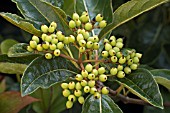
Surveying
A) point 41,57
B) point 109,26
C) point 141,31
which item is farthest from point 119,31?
point 41,57

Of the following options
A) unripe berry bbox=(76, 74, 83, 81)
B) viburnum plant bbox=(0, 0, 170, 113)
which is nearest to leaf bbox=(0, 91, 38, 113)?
viburnum plant bbox=(0, 0, 170, 113)

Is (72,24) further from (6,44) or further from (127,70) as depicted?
(6,44)

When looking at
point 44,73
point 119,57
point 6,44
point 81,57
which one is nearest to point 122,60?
point 119,57

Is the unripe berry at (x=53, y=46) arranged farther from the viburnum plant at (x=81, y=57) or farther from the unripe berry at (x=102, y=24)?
the unripe berry at (x=102, y=24)

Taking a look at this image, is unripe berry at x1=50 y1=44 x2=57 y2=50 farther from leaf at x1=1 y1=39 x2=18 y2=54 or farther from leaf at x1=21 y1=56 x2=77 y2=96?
leaf at x1=1 y1=39 x2=18 y2=54

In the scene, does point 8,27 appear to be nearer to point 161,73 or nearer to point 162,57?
point 162,57

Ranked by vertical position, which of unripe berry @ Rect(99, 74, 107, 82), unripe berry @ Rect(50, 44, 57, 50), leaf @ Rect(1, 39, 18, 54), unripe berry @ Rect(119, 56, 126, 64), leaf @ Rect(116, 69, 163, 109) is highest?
→ leaf @ Rect(1, 39, 18, 54)
